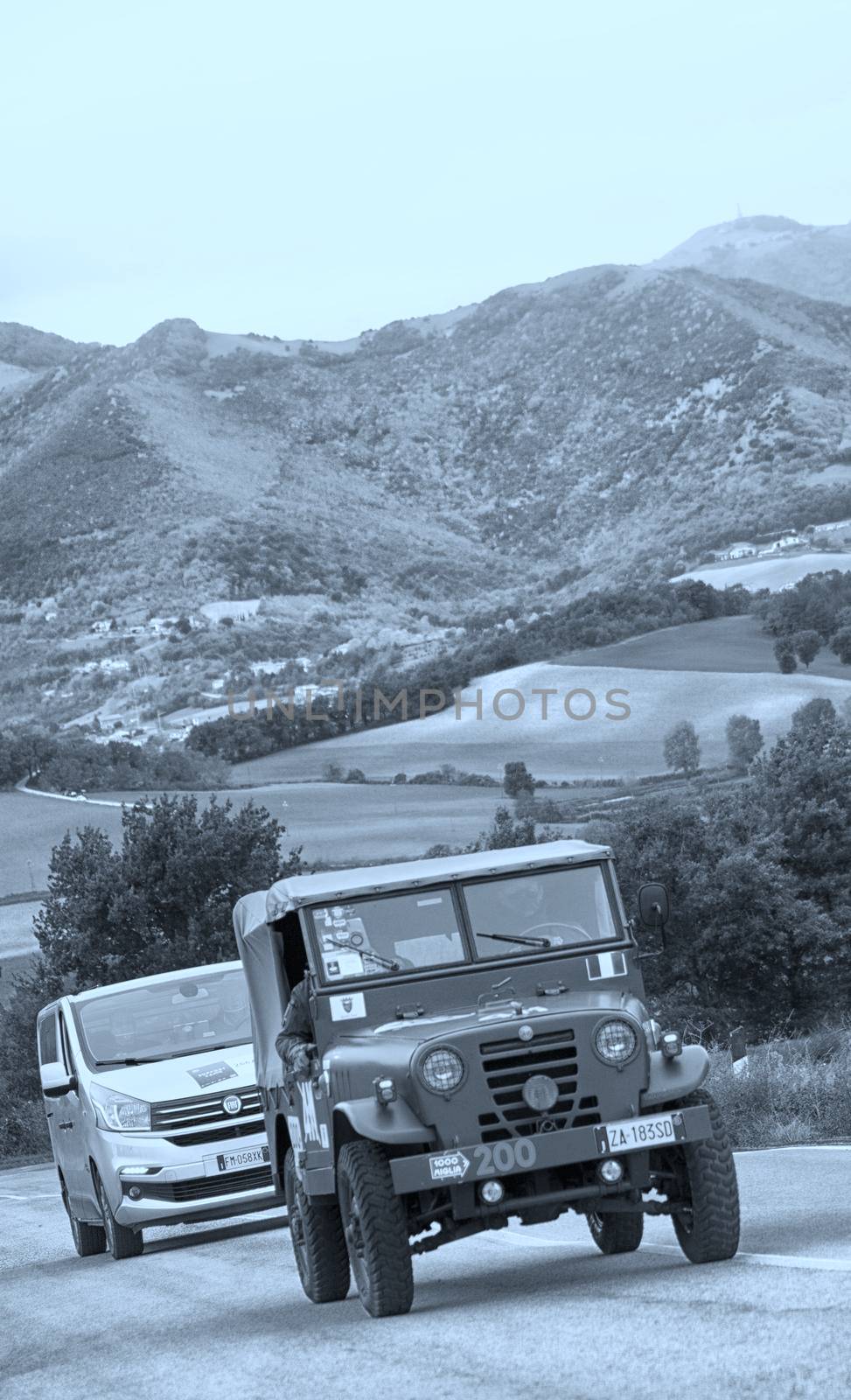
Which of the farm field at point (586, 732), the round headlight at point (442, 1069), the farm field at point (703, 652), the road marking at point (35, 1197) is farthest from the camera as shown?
the farm field at point (703, 652)

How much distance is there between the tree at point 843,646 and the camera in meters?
122

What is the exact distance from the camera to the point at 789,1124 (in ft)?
52.2

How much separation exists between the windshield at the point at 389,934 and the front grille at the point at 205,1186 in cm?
533

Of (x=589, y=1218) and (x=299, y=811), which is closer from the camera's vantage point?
(x=589, y=1218)

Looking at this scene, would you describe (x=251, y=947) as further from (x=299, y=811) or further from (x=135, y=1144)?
(x=299, y=811)

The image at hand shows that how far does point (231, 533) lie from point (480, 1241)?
184261 millimetres

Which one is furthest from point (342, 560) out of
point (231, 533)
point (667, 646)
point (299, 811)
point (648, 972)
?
point (648, 972)

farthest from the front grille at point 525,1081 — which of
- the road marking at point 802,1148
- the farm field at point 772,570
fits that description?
the farm field at point 772,570

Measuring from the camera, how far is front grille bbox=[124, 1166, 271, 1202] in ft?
44.5

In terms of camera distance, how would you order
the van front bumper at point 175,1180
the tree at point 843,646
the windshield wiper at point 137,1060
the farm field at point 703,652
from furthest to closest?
the farm field at point 703,652
the tree at point 843,646
the windshield wiper at point 137,1060
the van front bumper at point 175,1180

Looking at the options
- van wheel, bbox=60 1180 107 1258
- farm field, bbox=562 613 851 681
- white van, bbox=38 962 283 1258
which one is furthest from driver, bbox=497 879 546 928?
farm field, bbox=562 613 851 681

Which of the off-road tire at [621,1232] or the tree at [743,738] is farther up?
the off-road tire at [621,1232]

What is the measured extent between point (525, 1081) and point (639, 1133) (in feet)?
1.77

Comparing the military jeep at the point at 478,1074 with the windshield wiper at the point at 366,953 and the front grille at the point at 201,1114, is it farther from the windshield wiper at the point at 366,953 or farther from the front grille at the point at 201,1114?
the front grille at the point at 201,1114
